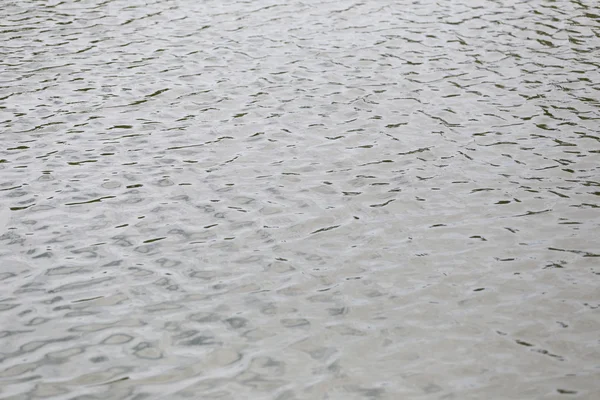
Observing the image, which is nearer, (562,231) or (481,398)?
(481,398)

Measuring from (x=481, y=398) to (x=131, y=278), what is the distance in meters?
3.51

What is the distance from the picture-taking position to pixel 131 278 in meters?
7.21

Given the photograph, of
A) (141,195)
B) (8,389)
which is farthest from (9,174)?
(8,389)

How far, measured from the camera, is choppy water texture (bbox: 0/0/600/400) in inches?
238

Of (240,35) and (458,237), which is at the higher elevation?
(240,35)

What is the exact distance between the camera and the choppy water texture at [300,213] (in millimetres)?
6051

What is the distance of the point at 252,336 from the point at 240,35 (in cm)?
944

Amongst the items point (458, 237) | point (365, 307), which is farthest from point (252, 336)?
point (458, 237)

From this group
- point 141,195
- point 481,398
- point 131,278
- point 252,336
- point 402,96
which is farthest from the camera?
point 402,96

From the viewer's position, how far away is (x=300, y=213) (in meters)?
8.41

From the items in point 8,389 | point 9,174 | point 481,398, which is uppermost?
point 9,174

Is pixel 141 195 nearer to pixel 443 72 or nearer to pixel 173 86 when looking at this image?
pixel 173 86

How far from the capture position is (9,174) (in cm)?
927

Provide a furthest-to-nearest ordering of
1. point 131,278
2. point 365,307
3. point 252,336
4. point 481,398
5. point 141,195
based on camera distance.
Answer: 1. point 141,195
2. point 131,278
3. point 365,307
4. point 252,336
5. point 481,398
